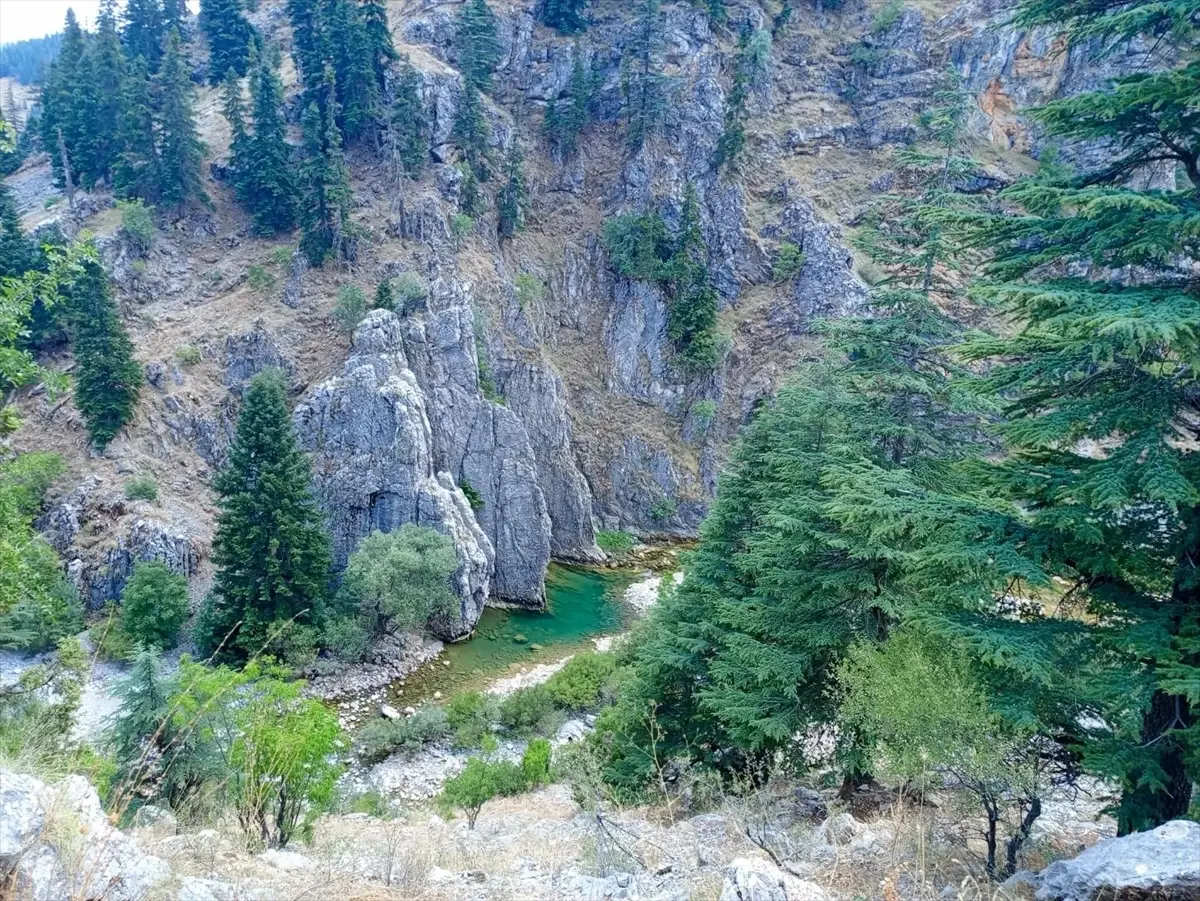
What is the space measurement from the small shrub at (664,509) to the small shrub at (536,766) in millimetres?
A: 25922

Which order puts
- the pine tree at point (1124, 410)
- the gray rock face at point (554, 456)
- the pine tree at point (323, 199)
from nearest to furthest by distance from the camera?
the pine tree at point (1124, 410)
the pine tree at point (323, 199)
the gray rock face at point (554, 456)

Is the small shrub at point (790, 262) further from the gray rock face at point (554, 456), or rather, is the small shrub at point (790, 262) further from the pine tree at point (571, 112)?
the gray rock face at point (554, 456)

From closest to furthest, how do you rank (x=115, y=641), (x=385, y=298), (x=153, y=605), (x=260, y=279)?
(x=115, y=641) < (x=153, y=605) < (x=385, y=298) < (x=260, y=279)

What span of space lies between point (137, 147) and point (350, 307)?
22.0 meters

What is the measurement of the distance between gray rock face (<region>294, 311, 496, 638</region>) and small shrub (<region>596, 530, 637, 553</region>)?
10.9 metres

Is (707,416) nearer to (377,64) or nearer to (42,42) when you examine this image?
(377,64)

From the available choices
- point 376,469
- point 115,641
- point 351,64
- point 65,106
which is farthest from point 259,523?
point 65,106

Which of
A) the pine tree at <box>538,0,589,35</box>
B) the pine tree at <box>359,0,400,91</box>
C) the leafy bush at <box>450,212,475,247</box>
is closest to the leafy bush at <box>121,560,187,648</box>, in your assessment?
the leafy bush at <box>450,212,475,247</box>

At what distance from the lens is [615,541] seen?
41938 millimetres

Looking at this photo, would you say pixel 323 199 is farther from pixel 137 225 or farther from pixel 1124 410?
pixel 1124 410

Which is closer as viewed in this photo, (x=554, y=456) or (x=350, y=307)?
(x=350, y=307)

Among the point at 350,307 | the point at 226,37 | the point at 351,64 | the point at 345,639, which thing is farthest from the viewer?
the point at 226,37

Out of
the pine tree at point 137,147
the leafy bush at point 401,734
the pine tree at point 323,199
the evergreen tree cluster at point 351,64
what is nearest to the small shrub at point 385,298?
the pine tree at point 323,199

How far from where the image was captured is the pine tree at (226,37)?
5319 centimetres
